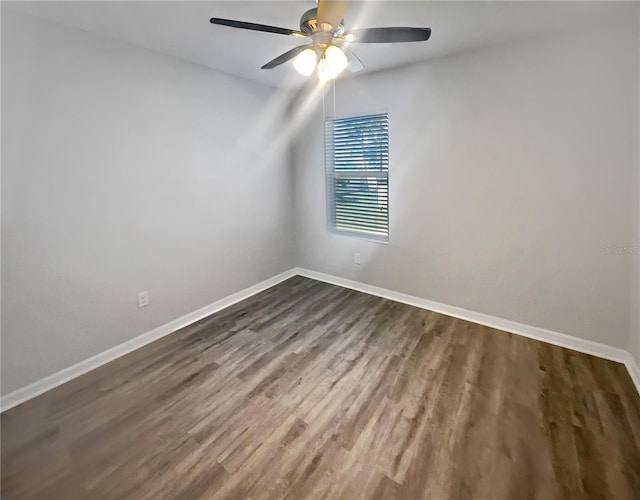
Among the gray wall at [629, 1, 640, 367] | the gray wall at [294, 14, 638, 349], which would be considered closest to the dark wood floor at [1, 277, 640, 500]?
the gray wall at [629, 1, 640, 367]

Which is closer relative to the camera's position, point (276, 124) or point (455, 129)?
point (455, 129)

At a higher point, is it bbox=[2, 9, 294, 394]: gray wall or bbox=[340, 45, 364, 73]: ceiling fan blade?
bbox=[340, 45, 364, 73]: ceiling fan blade

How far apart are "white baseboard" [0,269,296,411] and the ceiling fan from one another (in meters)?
2.39

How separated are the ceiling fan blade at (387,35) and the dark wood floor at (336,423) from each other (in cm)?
208

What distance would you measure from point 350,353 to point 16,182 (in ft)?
8.26

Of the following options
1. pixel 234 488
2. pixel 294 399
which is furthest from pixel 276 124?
pixel 234 488

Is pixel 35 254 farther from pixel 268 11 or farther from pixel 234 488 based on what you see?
pixel 268 11

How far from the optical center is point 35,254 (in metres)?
2.07

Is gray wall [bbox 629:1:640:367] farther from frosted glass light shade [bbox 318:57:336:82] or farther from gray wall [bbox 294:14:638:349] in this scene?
frosted glass light shade [bbox 318:57:336:82]

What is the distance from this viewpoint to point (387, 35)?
5.40ft

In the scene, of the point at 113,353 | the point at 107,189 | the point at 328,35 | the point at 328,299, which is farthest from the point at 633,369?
the point at 107,189

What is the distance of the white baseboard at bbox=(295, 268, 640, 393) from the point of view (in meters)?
2.35

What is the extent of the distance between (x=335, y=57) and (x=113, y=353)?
2674 mm

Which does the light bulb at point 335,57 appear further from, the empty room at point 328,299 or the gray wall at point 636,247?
the gray wall at point 636,247
